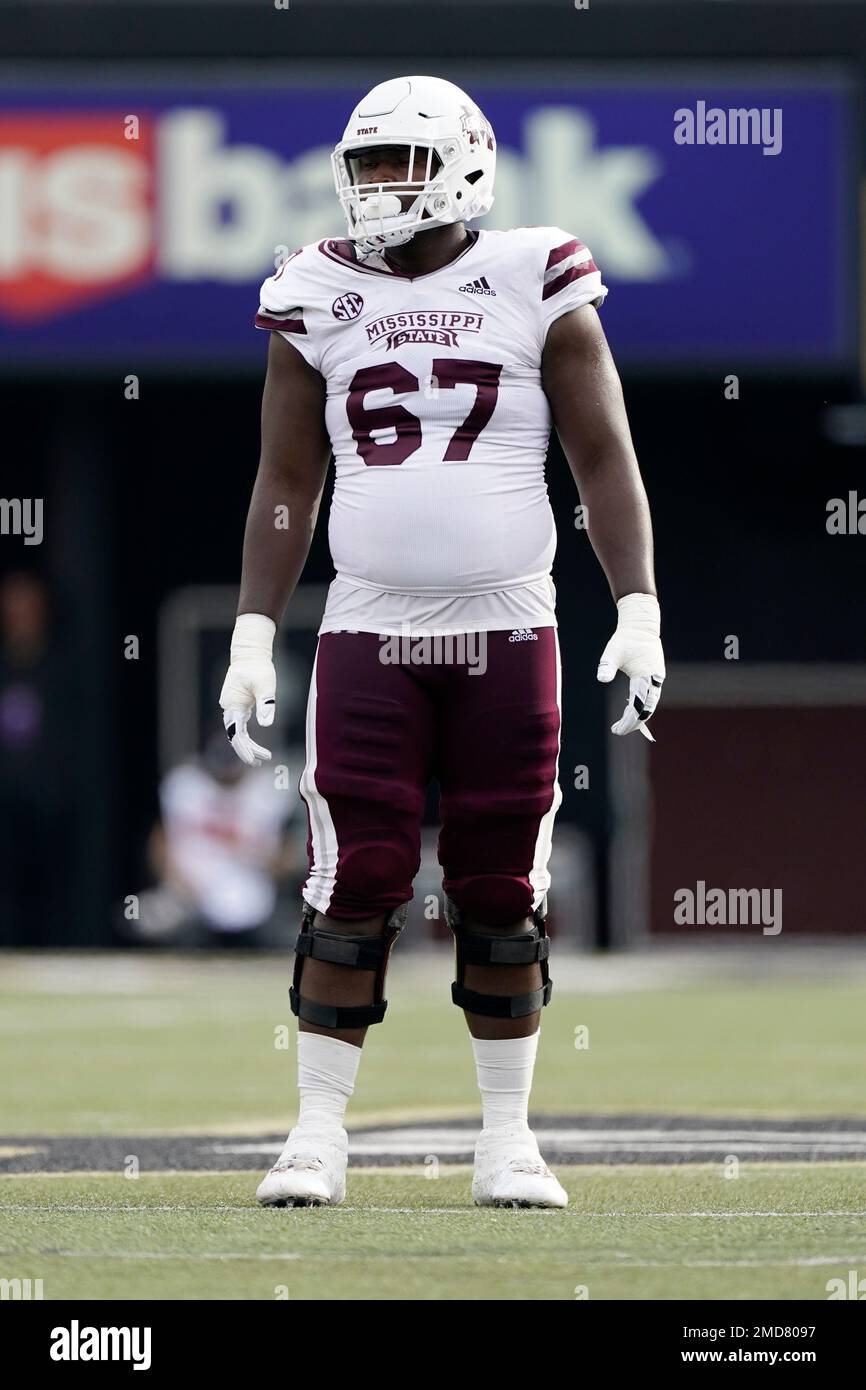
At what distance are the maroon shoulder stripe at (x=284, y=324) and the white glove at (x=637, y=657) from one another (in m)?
0.78

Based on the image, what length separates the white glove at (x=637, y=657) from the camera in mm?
5113

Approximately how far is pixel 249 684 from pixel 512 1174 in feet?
3.37

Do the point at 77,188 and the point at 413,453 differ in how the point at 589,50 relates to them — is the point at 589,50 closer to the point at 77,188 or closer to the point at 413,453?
the point at 77,188

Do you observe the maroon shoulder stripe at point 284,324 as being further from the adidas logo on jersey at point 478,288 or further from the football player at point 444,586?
the adidas logo on jersey at point 478,288

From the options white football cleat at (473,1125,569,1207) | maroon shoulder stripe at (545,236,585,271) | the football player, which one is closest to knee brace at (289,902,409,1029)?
the football player

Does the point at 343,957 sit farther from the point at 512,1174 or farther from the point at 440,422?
the point at 440,422

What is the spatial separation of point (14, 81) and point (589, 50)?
3.03 meters

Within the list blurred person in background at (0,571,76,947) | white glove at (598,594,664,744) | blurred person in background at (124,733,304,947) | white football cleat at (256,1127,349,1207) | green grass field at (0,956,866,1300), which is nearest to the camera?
green grass field at (0,956,866,1300)

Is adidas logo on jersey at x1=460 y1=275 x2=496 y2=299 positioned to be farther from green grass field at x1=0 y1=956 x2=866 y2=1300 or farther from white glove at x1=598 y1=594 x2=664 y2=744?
green grass field at x1=0 y1=956 x2=866 y2=1300

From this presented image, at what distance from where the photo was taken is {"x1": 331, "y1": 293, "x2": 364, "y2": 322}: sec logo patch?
526 centimetres

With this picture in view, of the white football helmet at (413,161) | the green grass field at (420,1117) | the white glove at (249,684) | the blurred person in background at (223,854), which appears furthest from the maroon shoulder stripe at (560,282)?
the blurred person in background at (223,854)

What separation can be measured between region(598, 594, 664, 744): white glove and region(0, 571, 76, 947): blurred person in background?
430 inches

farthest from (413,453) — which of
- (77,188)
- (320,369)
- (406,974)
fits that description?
(77,188)

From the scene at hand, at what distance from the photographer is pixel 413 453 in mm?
5195
